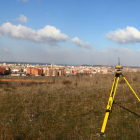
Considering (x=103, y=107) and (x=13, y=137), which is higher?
(x=103, y=107)

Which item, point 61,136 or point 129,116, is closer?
point 61,136

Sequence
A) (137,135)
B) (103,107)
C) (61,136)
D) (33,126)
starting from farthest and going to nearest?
(103,107), (33,126), (61,136), (137,135)

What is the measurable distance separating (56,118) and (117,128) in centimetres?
218

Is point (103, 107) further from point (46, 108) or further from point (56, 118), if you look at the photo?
point (46, 108)

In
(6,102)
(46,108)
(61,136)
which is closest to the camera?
(61,136)

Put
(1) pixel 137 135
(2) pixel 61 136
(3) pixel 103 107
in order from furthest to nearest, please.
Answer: (3) pixel 103 107
(2) pixel 61 136
(1) pixel 137 135

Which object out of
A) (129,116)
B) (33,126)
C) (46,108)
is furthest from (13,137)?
(129,116)

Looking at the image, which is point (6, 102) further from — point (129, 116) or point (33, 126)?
point (129, 116)

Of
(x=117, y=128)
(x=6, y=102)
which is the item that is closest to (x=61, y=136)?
(x=117, y=128)

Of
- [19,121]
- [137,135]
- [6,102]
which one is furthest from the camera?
[6,102]

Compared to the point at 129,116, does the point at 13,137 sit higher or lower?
lower

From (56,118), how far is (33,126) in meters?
0.88

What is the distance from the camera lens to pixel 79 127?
4.77 m

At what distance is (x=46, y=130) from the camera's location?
15.7 feet
